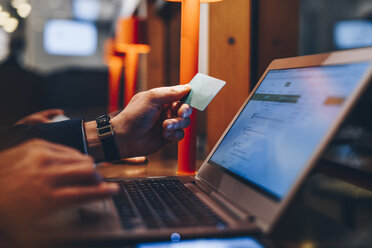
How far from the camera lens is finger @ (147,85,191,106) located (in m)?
0.80

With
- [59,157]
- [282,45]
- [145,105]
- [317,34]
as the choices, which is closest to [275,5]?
[282,45]

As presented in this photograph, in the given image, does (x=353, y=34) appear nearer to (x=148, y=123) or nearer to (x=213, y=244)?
(x=148, y=123)

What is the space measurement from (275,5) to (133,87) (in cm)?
146

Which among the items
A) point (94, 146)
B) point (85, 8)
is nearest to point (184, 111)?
point (94, 146)

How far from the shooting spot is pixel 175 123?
834mm

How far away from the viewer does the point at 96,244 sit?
40 cm

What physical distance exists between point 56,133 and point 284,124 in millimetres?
538

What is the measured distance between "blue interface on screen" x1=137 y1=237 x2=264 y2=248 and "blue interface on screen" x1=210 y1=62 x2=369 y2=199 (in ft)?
0.26

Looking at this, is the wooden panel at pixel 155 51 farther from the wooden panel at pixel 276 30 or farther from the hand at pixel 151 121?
the hand at pixel 151 121

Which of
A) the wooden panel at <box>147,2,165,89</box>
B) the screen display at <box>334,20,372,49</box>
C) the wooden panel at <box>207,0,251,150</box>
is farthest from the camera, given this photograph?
the screen display at <box>334,20,372,49</box>

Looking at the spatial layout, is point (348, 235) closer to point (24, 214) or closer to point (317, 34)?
point (24, 214)

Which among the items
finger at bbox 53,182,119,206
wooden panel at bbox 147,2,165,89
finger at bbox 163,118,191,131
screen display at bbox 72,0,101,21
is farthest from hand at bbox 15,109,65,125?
screen display at bbox 72,0,101,21

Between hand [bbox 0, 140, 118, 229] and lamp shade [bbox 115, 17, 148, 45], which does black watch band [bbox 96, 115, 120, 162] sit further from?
lamp shade [bbox 115, 17, 148, 45]

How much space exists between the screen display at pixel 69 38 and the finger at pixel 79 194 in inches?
312
